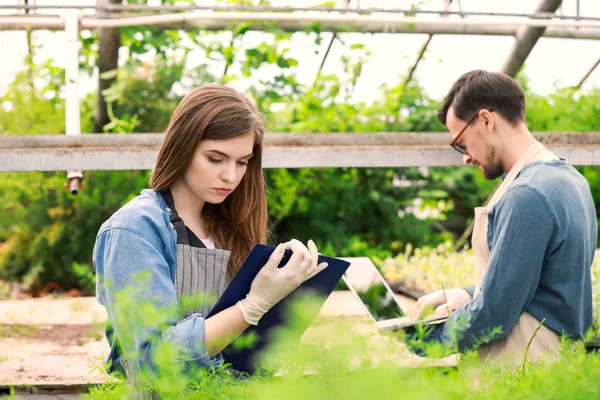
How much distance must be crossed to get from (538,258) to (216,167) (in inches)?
41.5

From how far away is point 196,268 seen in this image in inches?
69.5

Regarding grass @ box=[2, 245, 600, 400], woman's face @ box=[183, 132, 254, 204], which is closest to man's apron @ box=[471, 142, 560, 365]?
woman's face @ box=[183, 132, 254, 204]

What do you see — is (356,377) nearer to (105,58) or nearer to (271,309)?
(271,309)

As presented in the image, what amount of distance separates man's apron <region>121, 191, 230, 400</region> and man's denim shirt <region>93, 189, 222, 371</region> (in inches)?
1.1

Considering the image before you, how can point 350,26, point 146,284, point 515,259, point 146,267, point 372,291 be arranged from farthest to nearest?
point 350,26, point 372,291, point 515,259, point 146,267, point 146,284

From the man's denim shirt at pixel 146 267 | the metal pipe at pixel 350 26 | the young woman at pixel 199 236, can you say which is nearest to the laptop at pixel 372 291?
the young woman at pixel 199 236

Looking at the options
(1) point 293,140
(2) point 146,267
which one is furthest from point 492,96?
(2) point 146,267

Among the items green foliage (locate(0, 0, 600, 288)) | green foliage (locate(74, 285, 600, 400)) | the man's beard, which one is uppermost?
green foliage (locate(74, 285, 600, 400))

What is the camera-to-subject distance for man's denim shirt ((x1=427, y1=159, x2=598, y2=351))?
85.8 inches

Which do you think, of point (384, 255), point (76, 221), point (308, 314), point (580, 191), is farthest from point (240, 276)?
point (76, 221)

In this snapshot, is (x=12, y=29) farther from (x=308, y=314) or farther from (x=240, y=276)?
(x=308, y=314)

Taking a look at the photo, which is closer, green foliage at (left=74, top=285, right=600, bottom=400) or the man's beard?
green foliage at (left=74, top=285, right=600, bottom=400)

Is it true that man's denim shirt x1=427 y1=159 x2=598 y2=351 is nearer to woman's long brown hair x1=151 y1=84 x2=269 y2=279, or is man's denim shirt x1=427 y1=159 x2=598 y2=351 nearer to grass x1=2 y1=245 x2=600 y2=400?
woman's long brown hair x1=151 y1=84 x2=269 y2=279

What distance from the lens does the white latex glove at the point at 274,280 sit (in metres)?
1.56
